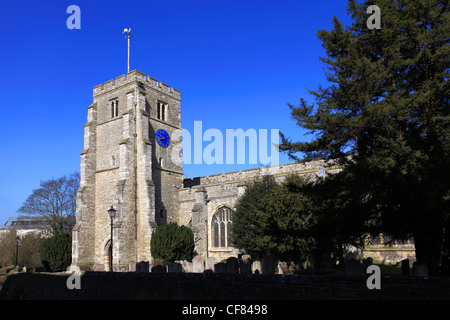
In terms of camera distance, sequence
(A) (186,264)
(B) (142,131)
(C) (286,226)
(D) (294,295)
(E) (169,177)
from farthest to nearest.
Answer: (E) (169,177) < (B) (142,131) < (C) (286,226) < (A) (186,264) < (D) (294,295)

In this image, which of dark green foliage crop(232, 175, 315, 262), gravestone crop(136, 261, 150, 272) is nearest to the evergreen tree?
dark green foliage crop(232, 175, 315, 262)

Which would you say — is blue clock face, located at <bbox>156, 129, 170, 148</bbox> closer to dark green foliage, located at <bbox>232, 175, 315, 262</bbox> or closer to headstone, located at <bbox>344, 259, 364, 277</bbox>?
dark green foliage, located at <bbox>232, 175, 315, 262</bbox>

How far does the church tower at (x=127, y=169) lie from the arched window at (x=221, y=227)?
12.6 feet

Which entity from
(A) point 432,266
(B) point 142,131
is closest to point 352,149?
(A) point 432,266

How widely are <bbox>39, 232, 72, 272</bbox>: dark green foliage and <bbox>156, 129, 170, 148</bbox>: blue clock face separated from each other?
10.4m

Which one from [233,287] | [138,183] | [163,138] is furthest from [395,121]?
[163,138]

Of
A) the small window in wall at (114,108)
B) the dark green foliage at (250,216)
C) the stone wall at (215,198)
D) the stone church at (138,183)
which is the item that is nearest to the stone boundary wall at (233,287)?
the dark green foliage at (250,216)

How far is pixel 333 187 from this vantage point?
37.4 feet

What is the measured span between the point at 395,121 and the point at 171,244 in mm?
16132

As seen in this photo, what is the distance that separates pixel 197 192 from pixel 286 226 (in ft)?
39.1

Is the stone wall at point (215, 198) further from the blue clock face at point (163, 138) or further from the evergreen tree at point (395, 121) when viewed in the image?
the evergreen tree at point (395, 121)

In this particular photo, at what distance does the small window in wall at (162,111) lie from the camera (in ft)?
96.2

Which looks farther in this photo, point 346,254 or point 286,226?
point 346,254
